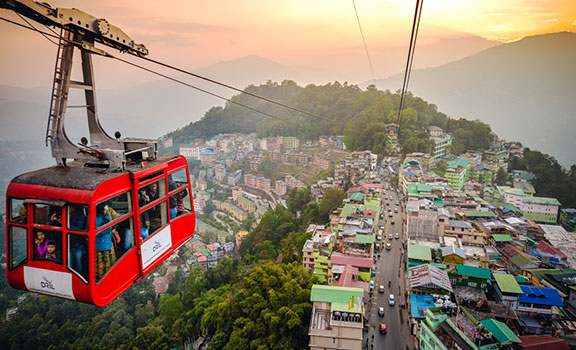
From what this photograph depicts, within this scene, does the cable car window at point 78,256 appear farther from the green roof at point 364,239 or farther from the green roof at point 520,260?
the green roof at point 520,260

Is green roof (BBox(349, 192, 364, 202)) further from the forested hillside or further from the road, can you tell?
the forested hillside

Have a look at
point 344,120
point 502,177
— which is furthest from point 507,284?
point 344,120

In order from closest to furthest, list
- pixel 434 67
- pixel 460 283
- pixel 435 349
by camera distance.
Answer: pixel 435 349 < pixel 460 283 < pixel 434 67

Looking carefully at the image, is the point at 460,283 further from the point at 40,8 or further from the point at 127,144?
the point at 40,8

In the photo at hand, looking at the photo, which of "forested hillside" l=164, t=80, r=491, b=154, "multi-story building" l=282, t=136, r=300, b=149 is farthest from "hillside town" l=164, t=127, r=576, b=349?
"multi-story building" l=282, t=136, r=300, b=149

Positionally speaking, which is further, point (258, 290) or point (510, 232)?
point (510, 232)

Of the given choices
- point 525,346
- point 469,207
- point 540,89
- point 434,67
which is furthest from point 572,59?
point 525,346

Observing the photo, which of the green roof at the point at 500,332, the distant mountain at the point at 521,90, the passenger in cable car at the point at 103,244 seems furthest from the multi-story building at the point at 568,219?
the distant mountain at the point at 521,90
